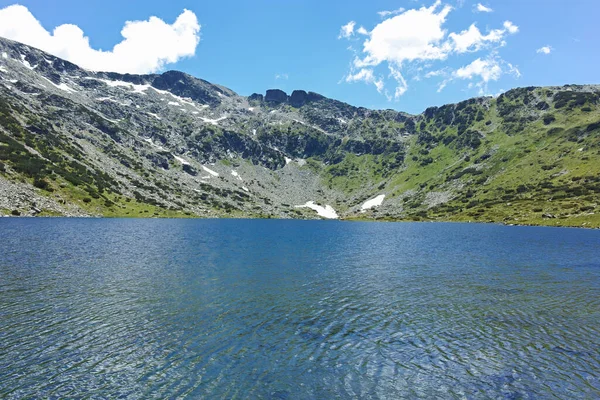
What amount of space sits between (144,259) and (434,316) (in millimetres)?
46807

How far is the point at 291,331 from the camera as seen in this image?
2739 cm

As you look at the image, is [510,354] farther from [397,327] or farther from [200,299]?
[200,299]

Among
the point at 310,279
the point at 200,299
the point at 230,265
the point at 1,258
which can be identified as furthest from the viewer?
the point at 230,265

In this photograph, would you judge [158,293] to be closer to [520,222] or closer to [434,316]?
[434,316]

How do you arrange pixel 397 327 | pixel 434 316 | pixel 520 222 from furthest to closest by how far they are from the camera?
1. pixel 520 222
2. pixel 434 316
3. pixel 397 327

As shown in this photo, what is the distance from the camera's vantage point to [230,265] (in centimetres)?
5622

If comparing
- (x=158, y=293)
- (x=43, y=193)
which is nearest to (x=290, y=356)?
(x=158, y=293)

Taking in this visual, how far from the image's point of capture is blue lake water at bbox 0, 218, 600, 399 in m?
19.0

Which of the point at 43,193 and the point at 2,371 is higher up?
the point at 43,193

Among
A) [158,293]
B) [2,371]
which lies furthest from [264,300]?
[2,371]

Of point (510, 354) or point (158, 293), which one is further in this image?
point (158, 293)

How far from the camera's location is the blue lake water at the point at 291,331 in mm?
19031

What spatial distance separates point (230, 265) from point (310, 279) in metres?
15.5

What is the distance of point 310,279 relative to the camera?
47.1 meters
